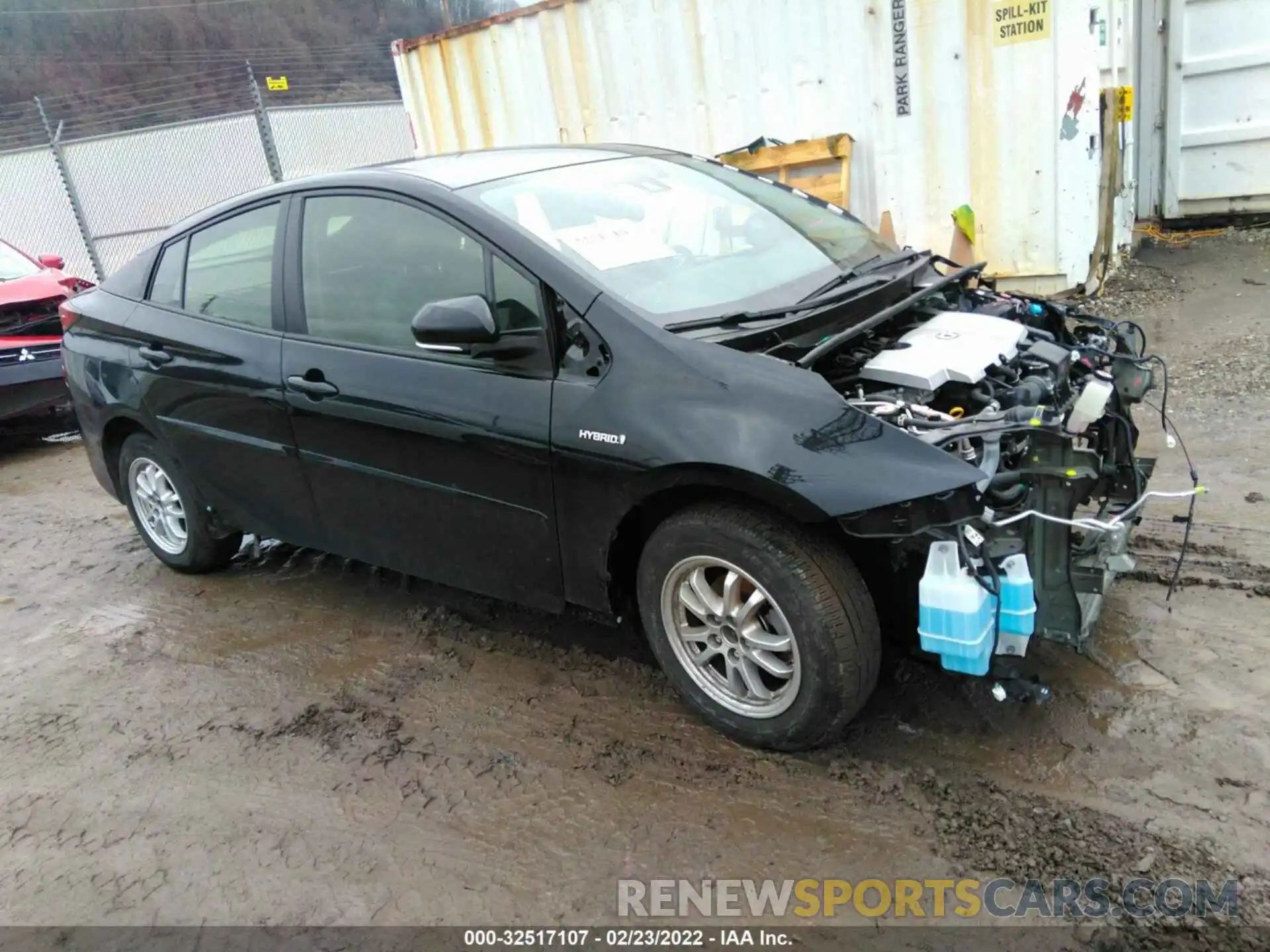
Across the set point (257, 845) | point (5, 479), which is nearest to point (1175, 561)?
point (257, 845)

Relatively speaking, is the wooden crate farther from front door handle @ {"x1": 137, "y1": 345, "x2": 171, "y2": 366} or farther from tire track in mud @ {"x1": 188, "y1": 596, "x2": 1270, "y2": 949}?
tire track in mud @ {"x1": 188, "y1": 596, "x2": 1270, "y2": 949}

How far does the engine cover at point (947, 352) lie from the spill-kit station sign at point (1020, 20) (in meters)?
4.36

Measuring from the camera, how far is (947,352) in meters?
3.01

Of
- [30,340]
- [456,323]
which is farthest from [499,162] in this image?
[30,340]

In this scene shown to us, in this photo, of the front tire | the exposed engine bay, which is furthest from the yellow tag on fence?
the front tire

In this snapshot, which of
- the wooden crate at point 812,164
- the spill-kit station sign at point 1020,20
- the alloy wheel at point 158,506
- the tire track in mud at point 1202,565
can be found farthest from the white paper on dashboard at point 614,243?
the spill-kit station sign at point 1020,20

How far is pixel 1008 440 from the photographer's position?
273cm

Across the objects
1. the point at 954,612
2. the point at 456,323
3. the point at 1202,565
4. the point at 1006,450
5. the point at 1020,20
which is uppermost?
the point at 1020,20

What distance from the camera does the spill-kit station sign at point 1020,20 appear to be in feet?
21.5

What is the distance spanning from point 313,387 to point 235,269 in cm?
82

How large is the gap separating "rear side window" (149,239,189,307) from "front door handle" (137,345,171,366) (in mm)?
199

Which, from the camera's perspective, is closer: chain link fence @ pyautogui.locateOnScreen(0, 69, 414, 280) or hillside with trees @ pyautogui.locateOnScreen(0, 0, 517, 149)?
chain link fence @ pyautogui.locateOnScreen(0, 69, 414, 280)

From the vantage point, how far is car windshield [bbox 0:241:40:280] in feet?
26.4

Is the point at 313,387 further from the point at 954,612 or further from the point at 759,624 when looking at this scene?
the point at 954,612
